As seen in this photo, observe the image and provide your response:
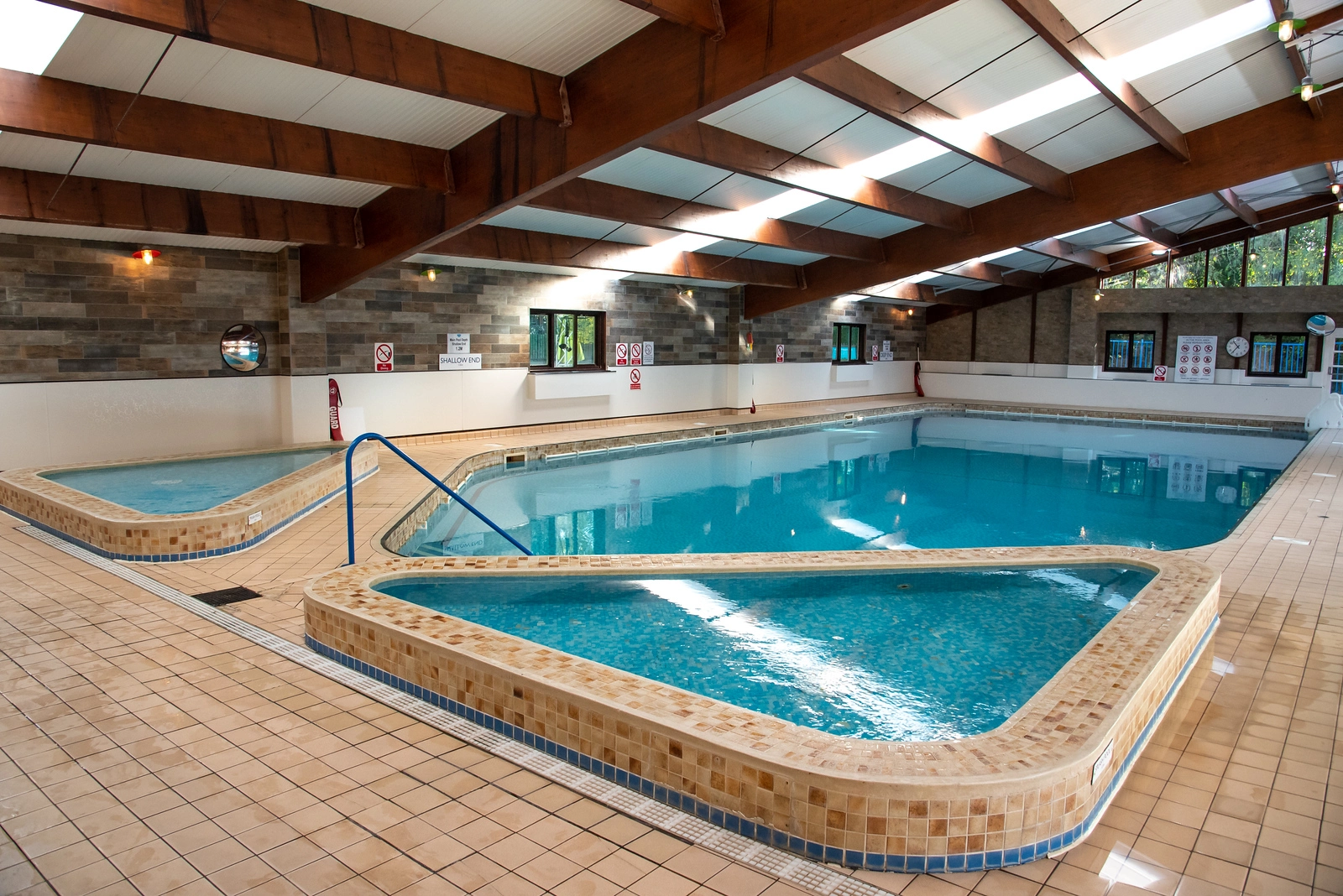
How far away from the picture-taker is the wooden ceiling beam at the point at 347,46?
3725mm

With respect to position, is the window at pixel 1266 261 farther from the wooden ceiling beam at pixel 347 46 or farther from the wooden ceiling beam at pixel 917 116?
the wooden ceiling beam at pixel 347 46

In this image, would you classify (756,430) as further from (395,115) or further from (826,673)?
(826,673)

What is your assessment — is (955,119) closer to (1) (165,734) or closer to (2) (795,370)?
(1) (165,734)

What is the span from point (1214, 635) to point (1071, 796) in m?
2.43

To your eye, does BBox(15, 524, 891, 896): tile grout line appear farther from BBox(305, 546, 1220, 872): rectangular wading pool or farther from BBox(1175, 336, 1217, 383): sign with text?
BBox(1175, 336, 1217, 383): sign with text

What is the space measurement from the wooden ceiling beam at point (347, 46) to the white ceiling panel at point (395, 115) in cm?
61

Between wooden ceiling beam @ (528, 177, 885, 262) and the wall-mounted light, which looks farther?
wooden ceiling beam @ (528, 177, 885, 262)

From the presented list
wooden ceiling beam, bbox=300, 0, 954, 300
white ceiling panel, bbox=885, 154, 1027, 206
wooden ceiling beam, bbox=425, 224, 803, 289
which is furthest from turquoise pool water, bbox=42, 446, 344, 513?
white ceiling panel, bbox=885, 154, 1027, 206

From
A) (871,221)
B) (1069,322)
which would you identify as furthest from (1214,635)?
(1069,322)

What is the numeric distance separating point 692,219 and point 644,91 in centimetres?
429

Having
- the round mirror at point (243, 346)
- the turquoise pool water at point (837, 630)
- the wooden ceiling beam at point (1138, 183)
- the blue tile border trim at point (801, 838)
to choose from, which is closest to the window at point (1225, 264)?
the wooden ceiling beam at point (1138, 183)

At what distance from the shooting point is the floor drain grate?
4379 mm

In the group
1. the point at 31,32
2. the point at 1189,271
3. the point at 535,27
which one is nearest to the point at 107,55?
the point at 31,32

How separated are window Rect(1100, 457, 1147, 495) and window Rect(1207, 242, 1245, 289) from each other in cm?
683
